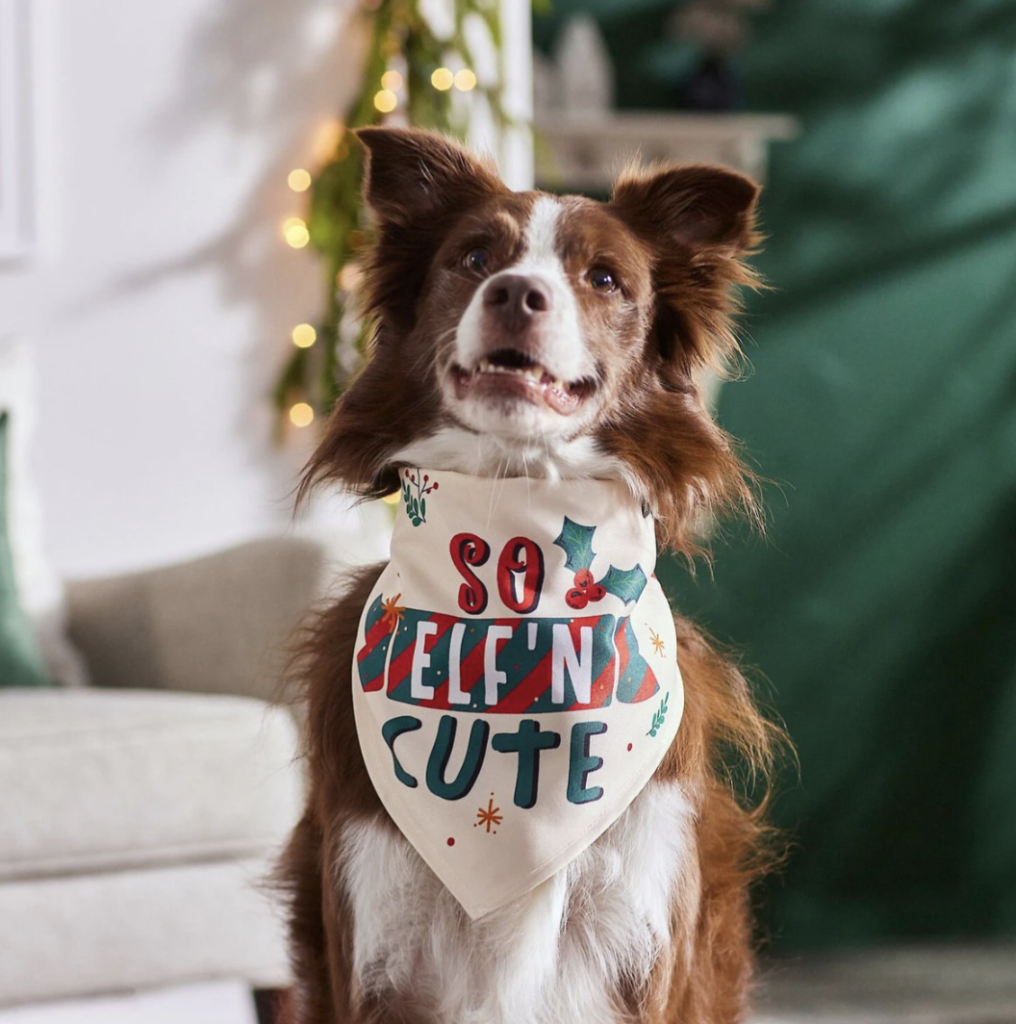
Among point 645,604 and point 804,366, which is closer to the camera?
point 645,604

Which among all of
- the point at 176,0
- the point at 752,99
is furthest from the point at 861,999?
the point at 176,0

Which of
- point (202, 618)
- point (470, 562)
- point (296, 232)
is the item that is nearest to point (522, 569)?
point (470, 562)

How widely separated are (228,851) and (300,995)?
553mm

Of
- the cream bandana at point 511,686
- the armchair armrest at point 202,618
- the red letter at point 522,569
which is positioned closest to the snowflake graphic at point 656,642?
the cream bandana at point 511,686

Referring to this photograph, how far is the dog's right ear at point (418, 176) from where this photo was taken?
133 centimetres

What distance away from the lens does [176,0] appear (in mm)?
2924

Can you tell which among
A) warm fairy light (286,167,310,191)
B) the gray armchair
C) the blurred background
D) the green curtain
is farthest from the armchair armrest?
the green curtain

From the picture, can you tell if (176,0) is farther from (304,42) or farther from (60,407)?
(60,407)

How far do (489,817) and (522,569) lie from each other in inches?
9.3

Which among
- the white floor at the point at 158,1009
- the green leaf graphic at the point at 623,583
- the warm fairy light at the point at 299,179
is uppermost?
the warm fairy light at the point at 299,179

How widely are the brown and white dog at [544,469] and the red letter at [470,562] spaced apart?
0.25 ft

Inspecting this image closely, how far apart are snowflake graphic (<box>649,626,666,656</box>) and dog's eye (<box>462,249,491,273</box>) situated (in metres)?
0.39

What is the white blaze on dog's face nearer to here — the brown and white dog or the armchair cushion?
the brown and white dog

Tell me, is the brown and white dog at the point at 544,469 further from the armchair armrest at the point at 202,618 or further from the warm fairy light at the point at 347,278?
the warm fairy light at the point at 347,278
